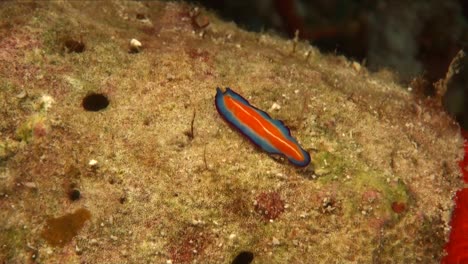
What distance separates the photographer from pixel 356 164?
130 inches

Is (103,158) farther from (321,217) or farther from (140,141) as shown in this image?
(321,217)

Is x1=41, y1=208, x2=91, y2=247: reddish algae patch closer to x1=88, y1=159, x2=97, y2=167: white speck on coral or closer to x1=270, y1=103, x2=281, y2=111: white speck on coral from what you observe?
x1=88, y1=159, x2=97, y2=167: white speck on coral

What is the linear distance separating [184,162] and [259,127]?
0.66 metres

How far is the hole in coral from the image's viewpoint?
3588 mm

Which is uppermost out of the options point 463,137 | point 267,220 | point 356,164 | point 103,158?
point 463,137

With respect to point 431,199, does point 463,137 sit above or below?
above

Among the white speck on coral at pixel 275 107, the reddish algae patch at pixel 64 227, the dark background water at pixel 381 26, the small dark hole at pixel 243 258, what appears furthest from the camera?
the dark background water at pixel 381 26

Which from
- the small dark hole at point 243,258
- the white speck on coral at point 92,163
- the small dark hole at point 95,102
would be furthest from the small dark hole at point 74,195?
the small dark hole at point 243,258

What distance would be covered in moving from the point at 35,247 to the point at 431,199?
3182 millimetres

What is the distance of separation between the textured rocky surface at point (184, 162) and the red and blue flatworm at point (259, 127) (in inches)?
4.4

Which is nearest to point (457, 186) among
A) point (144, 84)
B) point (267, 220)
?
point (267, 220)

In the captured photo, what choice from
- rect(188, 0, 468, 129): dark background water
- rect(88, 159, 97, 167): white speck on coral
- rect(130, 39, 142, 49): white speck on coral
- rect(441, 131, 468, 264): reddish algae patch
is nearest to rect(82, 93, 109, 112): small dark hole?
rect(88, 159, 97, 167): white speck on coral

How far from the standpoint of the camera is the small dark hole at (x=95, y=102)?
3294mm

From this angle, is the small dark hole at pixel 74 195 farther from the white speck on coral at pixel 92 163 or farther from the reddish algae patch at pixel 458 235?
the reddish algae patch at pixel 458 235
